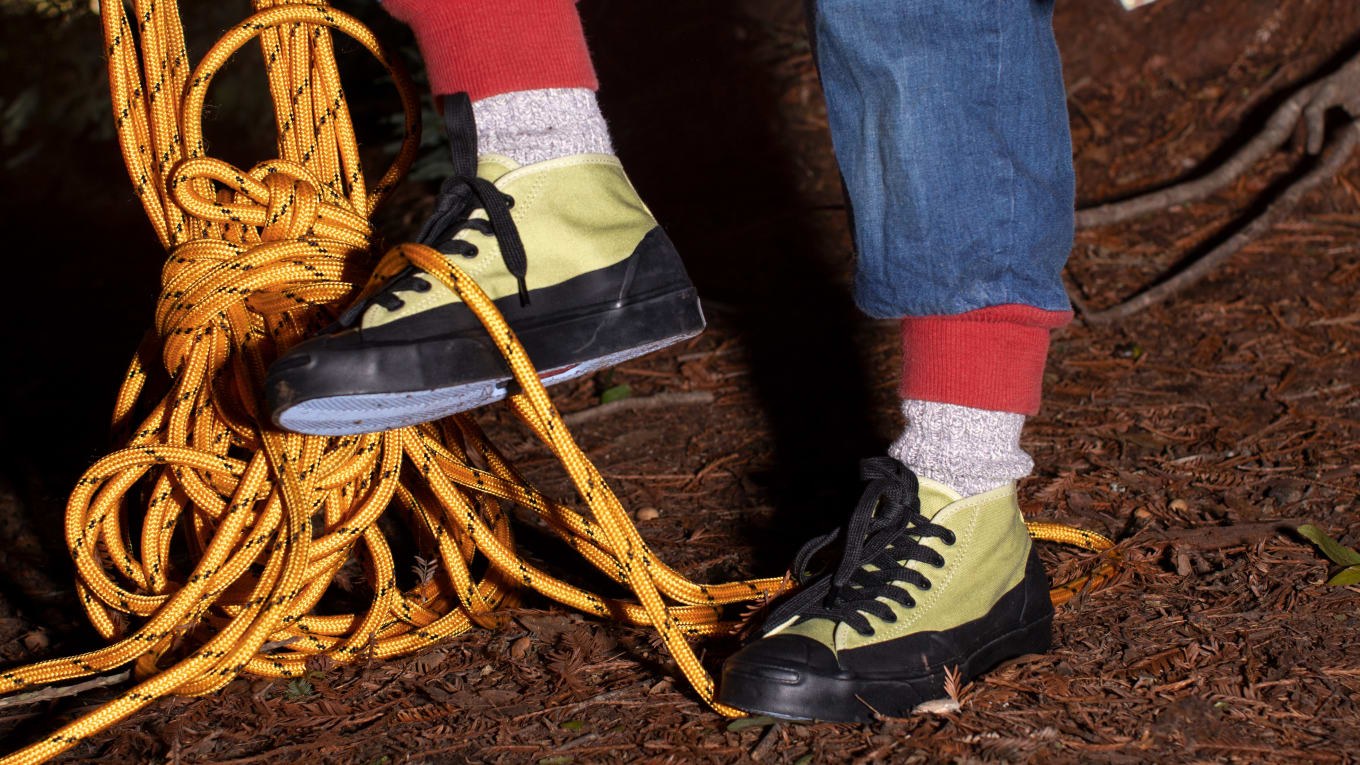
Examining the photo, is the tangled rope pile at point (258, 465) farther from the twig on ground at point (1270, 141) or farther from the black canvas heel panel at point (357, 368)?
the twig on ground at point (1270, 141)

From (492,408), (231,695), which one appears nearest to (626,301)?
(231,695)

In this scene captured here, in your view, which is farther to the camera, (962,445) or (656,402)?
(656,402)

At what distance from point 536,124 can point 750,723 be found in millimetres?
731

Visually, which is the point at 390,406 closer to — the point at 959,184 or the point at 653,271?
the point at 653,271

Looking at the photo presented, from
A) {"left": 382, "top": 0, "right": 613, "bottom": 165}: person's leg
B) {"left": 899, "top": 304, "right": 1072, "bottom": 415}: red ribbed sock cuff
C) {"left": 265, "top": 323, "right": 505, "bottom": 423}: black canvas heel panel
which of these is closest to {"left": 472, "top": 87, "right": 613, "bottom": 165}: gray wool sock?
{"left": 382, "top": 0, "right": 613, "bottom": 165}: person's leg

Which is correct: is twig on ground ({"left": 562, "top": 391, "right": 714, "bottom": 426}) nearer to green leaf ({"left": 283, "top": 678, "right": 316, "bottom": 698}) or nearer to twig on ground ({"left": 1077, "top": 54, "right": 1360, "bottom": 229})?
green leaf ({"left": 283, "top": 678, "right": 316, "bottom": 698})

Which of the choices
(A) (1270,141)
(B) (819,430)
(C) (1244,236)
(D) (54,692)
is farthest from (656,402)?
(A) (1270,141)

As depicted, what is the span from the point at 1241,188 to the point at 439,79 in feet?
9.33

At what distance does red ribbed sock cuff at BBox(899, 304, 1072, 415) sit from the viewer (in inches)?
50.5

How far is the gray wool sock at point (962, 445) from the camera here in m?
1.33

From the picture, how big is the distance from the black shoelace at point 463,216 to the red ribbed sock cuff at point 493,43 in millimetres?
31

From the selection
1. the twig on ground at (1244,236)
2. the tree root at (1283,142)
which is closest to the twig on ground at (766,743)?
the twig on ground at (1244,236)

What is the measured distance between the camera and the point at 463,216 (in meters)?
1.27

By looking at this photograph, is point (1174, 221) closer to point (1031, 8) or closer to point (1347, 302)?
point (1347, 302)
